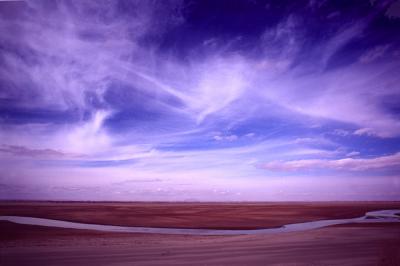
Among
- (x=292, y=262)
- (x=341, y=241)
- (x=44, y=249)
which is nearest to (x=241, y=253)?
(x=292, y=262)

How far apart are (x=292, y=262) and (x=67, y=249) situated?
30.6 feet

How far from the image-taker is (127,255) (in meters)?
11.6

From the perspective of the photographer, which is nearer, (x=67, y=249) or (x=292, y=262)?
(x=292, y=262)

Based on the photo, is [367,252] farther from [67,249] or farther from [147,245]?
[67,249]

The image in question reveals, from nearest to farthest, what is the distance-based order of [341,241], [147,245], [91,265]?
[91,265], [147,245], [341,241]

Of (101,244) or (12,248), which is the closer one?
(12,248)

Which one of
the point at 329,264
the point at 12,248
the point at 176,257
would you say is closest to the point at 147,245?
the point at 176,257

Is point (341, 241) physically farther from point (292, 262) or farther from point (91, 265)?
point (91, 265)

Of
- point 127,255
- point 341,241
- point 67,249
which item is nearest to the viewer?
point 127,255

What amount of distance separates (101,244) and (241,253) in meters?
6.89

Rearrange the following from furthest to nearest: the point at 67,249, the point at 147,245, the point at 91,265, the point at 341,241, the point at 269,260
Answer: the point at 341,241
the point at 147,245
the point at 67,249
the point at 269,260
the point at 91,265

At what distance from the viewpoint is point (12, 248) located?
13219 millimetres

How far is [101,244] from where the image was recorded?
47.4 feet

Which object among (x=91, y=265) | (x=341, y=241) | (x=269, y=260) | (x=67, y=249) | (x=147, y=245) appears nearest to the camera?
(x=91, y=265)
